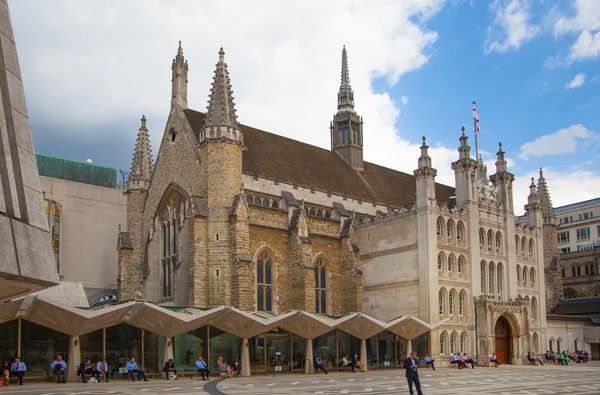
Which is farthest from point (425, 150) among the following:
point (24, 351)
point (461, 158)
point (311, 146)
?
point (24, 351)

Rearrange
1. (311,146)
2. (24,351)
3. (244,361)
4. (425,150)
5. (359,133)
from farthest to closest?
(359,133)
(311,146)
(425,150)
(244,361)
(24,351)

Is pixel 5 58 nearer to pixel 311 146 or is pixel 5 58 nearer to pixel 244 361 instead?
pixel 244 361

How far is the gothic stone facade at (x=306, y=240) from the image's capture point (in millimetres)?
39812

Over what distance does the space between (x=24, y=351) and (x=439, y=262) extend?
25.2 metres

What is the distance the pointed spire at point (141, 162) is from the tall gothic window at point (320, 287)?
1324 cm

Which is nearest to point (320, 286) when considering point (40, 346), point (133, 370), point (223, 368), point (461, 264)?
point (461, 264)

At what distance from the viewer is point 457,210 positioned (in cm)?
4509

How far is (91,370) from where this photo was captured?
92.8 ft

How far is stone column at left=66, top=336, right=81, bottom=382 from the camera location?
28.7 m

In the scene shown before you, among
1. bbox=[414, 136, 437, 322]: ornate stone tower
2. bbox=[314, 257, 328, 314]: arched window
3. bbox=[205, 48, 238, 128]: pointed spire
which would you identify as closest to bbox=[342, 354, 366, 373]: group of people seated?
bbox=[414, 136, 437, 322]: ornate stone tower

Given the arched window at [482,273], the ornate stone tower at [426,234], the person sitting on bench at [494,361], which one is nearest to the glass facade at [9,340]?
the ornate stone tower at [426,234]

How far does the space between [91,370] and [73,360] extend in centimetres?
100

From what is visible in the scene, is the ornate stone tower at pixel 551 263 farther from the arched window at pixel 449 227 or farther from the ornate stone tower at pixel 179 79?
the ornate stone tower at pixel 179 79

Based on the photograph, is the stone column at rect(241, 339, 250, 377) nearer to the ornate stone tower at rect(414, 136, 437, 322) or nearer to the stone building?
the ornate stone tower at rect(414, 136, 437, 322)
